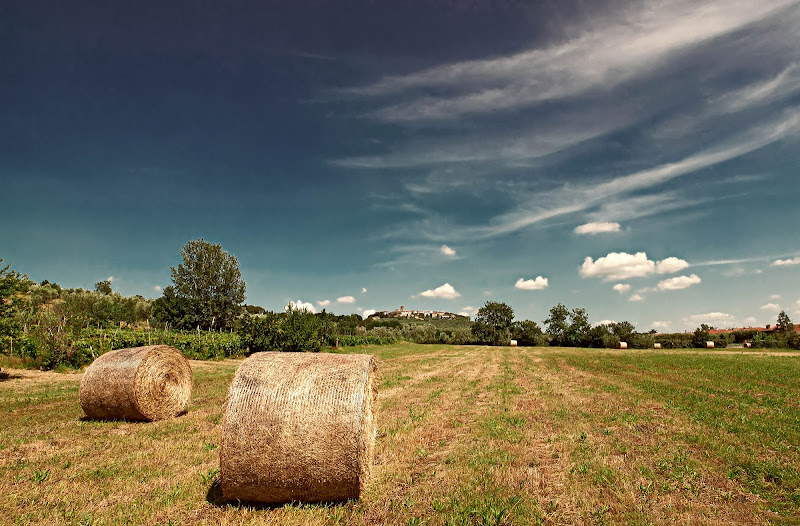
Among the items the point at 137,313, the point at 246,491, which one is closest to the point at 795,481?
the point at 246,491

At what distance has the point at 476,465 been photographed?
332 inches

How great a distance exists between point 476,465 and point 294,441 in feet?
12.6

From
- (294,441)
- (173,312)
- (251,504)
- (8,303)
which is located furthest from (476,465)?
(173,312)

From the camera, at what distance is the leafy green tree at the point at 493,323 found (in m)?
96.8

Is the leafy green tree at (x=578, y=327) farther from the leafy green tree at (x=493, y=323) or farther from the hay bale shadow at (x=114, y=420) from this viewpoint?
the hay bale shadow at (x=114, y=420)

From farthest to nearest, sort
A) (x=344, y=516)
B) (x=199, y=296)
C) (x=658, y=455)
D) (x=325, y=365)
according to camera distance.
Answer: (x=199, y=296), (x=658, y=455), (x=325, y=365), (x=344, y=516)

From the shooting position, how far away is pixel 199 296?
252 feet

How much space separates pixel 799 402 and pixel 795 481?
1107 centimetres

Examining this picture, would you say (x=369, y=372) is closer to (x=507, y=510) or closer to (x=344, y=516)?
(x=344, y=516)

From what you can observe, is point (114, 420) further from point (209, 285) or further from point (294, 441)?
point (209, 285)

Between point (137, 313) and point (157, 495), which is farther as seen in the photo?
point (137, 313)

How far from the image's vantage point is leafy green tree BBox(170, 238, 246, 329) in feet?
250

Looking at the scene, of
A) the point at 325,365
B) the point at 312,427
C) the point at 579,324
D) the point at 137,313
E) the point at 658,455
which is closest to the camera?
the point at 312,427

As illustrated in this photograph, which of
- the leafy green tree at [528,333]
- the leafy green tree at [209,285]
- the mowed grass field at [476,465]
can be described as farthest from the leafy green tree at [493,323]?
the mowed grass field at [476,465]
